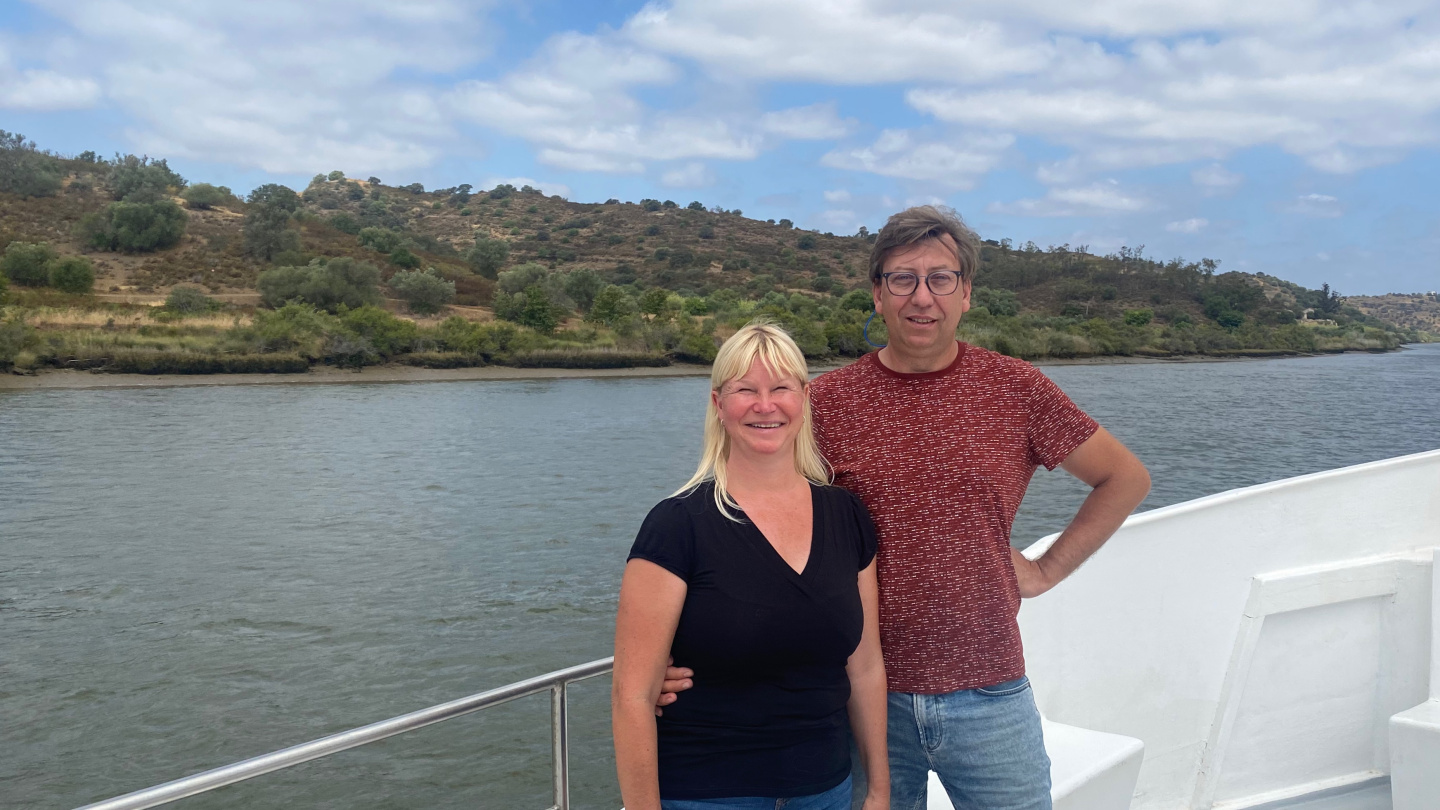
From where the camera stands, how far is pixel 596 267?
77375 millimetres

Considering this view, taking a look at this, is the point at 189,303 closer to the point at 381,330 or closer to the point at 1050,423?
the point at 381,330

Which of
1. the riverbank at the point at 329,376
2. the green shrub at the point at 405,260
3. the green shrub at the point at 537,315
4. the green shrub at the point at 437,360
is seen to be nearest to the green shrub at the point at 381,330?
the green shrub at the point at 437,360

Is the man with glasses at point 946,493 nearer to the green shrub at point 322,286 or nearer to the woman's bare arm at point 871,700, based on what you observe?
the woman's bare arm at point 871,700

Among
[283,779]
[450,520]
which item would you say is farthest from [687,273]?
Answer: [283,779]

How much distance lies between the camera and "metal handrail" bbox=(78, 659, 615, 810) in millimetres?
1372

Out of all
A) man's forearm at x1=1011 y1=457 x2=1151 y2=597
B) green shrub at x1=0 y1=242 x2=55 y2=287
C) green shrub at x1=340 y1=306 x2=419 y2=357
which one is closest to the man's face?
man's forearm at x1=1011 y1=457 x2=1151 y2=597

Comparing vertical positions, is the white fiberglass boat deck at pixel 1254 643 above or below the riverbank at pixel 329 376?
above

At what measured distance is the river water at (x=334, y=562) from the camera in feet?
28.2

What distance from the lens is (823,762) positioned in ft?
5.08

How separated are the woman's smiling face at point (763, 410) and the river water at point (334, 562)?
6171mm

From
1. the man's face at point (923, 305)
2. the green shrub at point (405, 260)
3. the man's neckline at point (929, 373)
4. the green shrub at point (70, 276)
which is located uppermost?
the green shrub at point (405, 260)

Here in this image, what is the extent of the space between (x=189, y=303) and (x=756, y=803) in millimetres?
44494

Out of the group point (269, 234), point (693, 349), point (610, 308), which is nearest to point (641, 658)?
point (693, 349)

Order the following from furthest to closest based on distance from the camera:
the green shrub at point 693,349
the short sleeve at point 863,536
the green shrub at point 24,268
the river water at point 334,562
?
the green shrub at point 693,349 < the green shrub at point 24,268 < the river water at point 334,562 < the short sleeve at point 863,536
